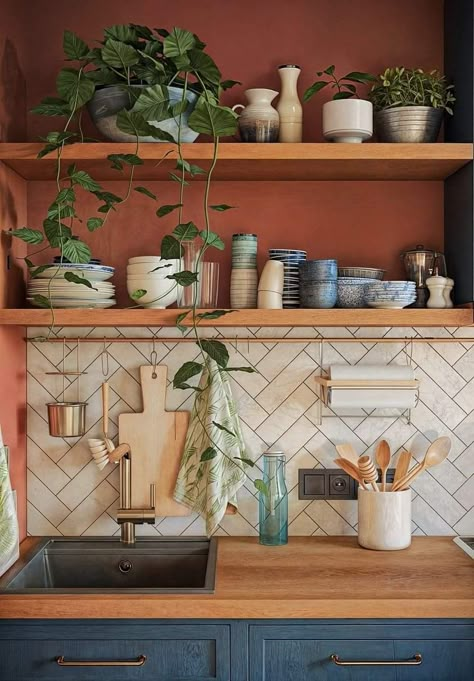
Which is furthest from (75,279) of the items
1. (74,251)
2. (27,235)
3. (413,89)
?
(413,89)

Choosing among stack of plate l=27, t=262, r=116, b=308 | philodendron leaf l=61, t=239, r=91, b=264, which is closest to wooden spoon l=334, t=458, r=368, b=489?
stack of plate l=27, t=262, r=116, b=308

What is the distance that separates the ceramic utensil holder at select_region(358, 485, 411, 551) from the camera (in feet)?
7.44

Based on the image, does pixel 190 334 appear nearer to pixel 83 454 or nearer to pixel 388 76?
pixel 83 454

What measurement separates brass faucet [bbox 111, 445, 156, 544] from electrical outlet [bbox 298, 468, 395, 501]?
1.55 ft

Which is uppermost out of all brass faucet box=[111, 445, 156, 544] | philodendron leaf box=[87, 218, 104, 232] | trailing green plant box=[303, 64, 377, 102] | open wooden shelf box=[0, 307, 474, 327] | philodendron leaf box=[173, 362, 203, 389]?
trailing green plant box=[303, 64, 377, 102]

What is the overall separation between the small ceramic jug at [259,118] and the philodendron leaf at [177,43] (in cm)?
28

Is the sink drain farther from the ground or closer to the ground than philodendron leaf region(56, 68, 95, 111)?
closer to the ground

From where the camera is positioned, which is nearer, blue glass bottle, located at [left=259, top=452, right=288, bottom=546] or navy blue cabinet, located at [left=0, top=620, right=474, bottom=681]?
navy blue cabinet, located at [left=0, top=620, right=474, bottom=681]

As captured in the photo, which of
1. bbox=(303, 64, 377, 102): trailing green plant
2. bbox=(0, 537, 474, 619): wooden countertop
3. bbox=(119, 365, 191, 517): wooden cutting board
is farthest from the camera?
bbox=(119, 365, 191, 517): wooden cutting board

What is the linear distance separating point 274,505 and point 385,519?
320 millimetres

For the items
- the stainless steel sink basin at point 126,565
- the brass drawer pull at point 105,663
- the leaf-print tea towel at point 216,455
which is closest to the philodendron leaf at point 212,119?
the leaf-print tea towel at point 216,455

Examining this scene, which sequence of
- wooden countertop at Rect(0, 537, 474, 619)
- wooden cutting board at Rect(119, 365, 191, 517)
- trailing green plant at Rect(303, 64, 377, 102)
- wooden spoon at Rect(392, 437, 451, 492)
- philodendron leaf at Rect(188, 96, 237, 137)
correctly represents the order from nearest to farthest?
wooden countertop at Rect(0, 537, 474, 619) → philodendron leaf at Rect(188, 96, 237, 137) → trailing green plant at Rect(303, 64, 377, 102) → wooden spoon at Rect(392, 437, 451, 492) → wooden cutting board at Rect(119, 365, 191, 517)

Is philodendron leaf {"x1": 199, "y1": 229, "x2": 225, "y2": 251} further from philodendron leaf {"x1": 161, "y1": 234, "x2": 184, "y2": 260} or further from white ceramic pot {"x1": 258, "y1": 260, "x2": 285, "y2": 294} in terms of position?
white ceramic pot {"x1": 258, "y1": 260, "x2": 285, "y2": 294}

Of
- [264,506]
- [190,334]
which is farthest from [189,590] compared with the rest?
[190,334]
